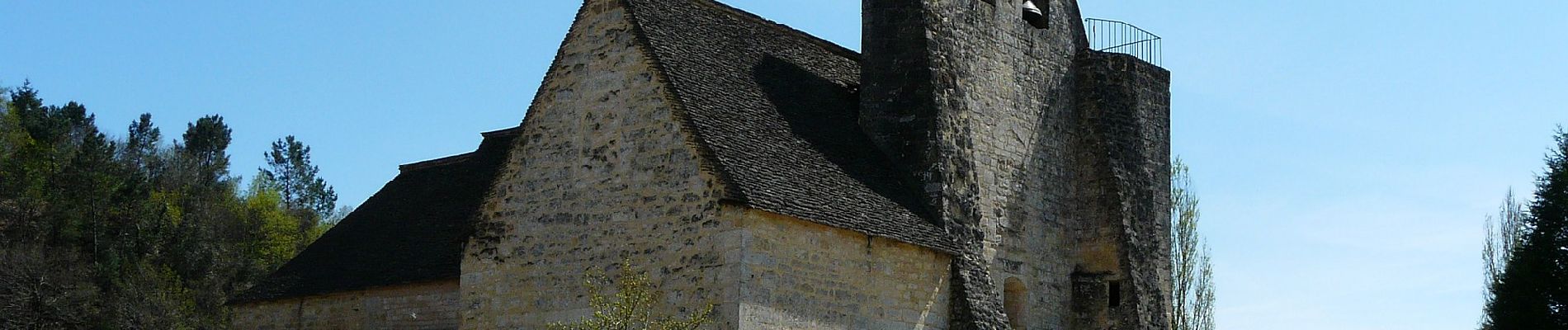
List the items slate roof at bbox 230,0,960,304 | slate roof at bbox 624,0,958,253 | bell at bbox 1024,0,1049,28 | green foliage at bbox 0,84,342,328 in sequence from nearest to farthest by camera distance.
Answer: slate roof at bbox 624,0,958,253, slate roof at bbox 230,0,960,304, bell at bbox 1024,0,1049,28, green foliage at bbox 0,84,342,328

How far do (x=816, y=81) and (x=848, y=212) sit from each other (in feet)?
12.2

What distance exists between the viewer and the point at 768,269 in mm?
18953

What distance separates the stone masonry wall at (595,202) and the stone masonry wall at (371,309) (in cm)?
452

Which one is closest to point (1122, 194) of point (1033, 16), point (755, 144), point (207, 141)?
point (1033, 16)

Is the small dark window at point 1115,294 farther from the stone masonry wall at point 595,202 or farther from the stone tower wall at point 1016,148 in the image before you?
the stone masonry wall at point 595,202

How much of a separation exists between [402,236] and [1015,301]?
985 cm

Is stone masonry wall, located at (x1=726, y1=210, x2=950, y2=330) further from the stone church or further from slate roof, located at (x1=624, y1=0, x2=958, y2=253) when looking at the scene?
slate roof, located at (x1=624, y1=0, x2=958, y2=253)

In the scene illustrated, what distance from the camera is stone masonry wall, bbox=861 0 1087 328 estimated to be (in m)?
22.2

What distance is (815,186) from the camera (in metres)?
20.2

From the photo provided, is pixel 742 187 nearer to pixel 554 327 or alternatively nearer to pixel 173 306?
pixel 554 327

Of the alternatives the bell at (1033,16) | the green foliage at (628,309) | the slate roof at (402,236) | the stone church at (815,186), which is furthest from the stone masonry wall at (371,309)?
the bell at (1033,16)

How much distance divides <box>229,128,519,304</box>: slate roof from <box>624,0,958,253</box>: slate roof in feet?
17.1

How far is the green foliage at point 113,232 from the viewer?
38438 millimetres

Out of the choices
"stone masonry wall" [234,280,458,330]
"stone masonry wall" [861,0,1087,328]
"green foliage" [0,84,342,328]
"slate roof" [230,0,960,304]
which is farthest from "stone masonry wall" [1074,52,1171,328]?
"green foliage" [0,84,342,328]
